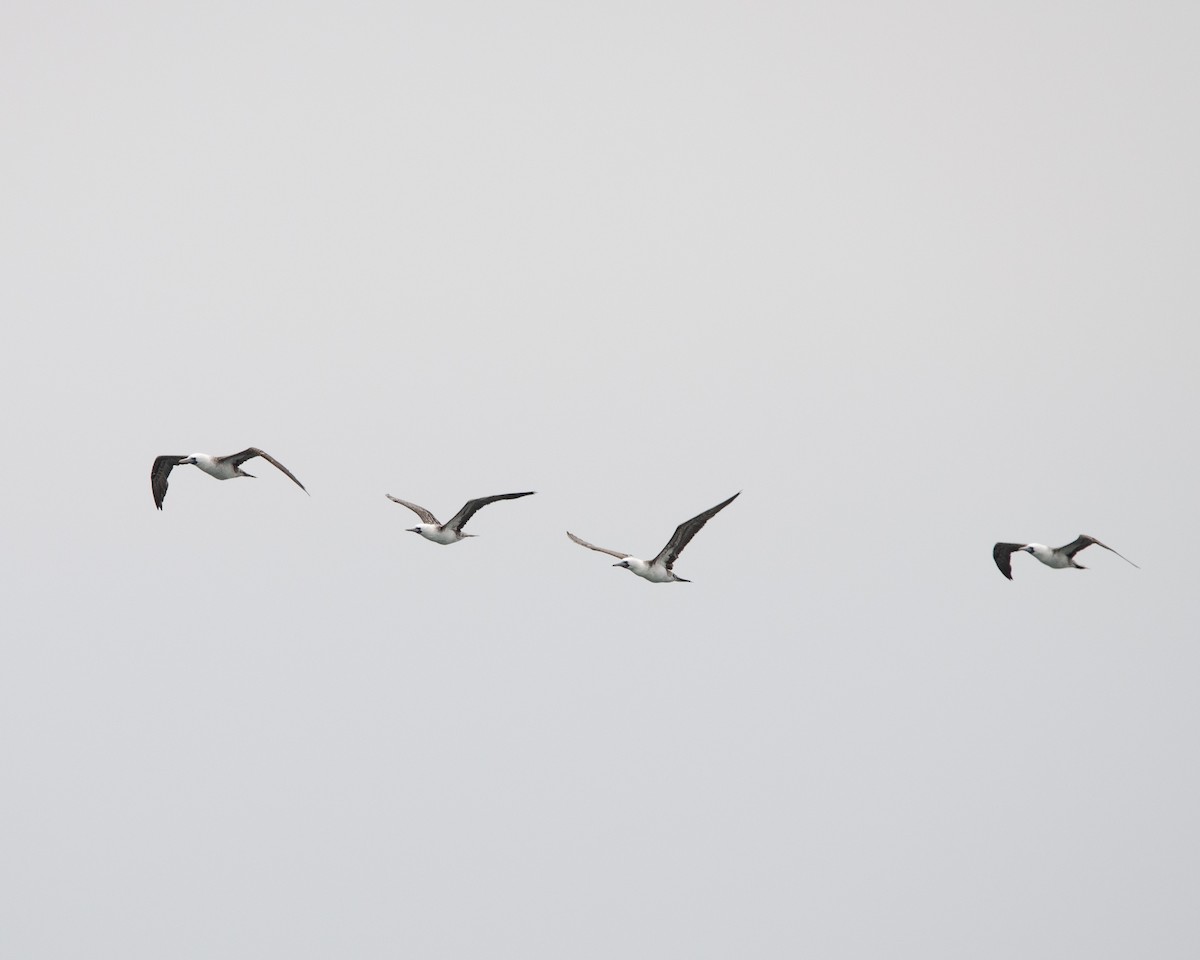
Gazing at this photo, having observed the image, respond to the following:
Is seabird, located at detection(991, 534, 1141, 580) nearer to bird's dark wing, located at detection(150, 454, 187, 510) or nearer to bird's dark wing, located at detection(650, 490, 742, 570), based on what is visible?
bird's dark wing, located at detection(650, 490, 742, 570)

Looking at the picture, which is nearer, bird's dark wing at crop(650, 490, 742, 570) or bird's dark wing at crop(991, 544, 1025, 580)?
bird's dark wing at crop(650, 490, 742, 570)

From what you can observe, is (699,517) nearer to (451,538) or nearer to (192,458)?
(451,538)

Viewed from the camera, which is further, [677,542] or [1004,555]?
[1004,555]

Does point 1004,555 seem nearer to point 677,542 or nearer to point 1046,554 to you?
point 1046,554

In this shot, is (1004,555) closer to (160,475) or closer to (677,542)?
(677,542)

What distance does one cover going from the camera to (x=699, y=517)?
39.0 meters

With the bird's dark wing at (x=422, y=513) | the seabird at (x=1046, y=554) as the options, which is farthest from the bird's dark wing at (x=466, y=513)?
the seabird at (x=1046, y=554)

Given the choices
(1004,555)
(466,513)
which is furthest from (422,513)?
(1004,555)

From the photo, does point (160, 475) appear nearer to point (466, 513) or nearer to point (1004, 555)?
point (466, 513)

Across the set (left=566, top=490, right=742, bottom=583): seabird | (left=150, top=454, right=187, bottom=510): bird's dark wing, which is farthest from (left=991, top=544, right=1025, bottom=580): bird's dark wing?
(left=150, top=454, right=187, bottom=510): bird's dark wing

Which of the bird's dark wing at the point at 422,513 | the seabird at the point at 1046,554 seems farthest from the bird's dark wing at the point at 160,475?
the seabird at the point at 1046,554

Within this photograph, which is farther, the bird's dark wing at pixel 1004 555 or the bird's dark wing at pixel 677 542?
the bird's dark wing at pixel 1004 555

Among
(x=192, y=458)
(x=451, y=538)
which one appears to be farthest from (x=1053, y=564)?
(x=192, y=458)

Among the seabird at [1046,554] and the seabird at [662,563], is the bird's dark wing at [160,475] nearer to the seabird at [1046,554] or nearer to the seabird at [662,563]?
the seabird at [662,563]
